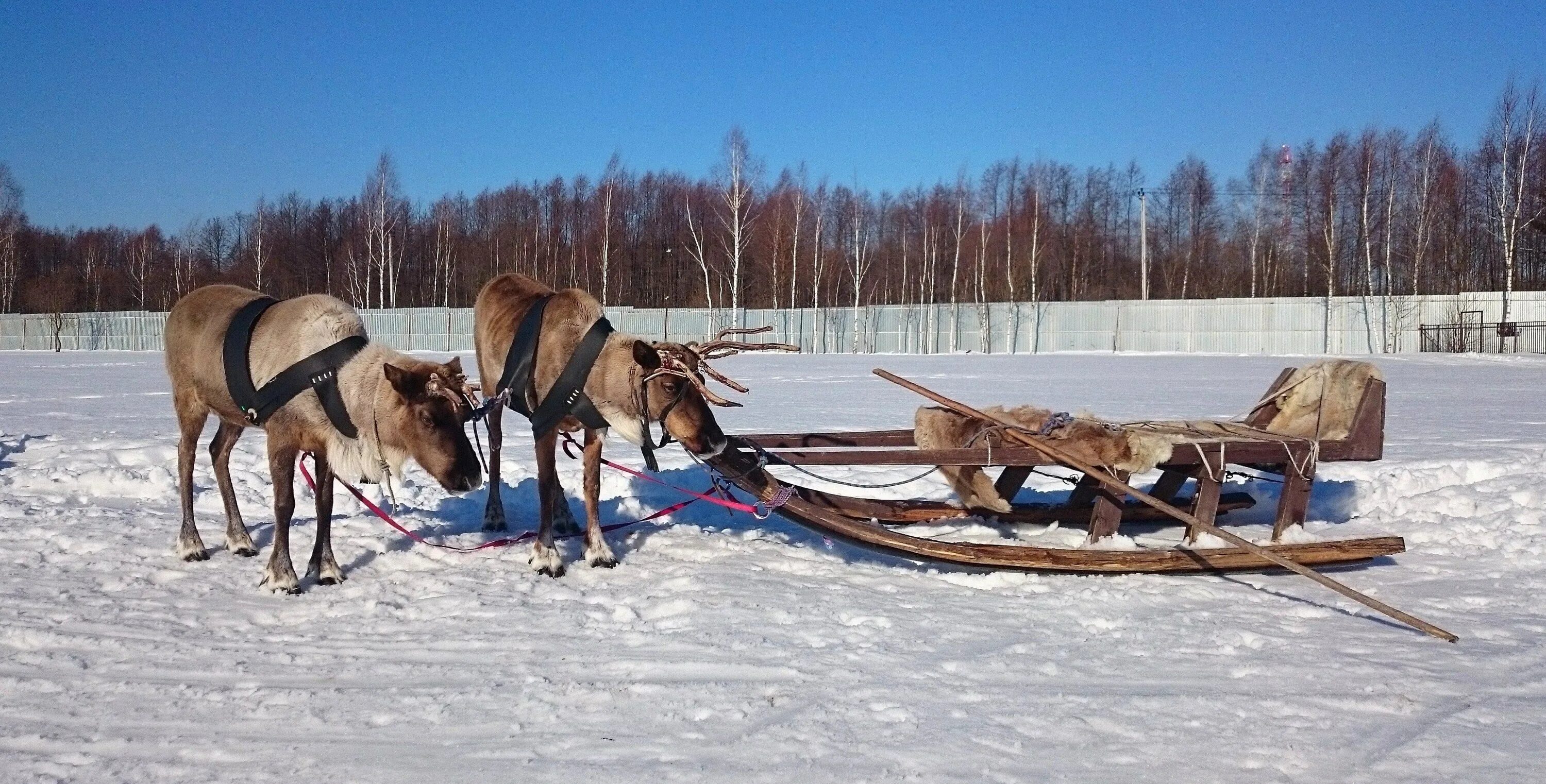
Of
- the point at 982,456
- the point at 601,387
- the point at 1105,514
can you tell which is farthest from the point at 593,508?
the point at 1105,514

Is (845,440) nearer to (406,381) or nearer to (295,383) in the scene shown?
(406,381)

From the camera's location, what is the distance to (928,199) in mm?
66000

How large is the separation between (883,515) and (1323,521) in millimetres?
3037

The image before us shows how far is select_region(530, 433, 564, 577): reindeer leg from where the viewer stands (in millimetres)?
5551

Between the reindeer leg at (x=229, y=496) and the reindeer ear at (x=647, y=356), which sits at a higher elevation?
the reindeer ear at (x=647, y=356)

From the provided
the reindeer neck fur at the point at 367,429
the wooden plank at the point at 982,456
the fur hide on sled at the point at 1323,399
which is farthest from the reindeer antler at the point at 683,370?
the fur hide on sled at the point at 1323,399

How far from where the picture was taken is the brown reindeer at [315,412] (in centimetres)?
504

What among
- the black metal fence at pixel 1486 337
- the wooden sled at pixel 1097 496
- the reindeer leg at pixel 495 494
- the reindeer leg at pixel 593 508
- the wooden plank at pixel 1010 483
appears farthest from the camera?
the black metal fence at pixel 1486 337

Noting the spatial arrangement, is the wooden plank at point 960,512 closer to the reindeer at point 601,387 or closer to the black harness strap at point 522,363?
the reindeer at point 601,387

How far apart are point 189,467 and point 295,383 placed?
1358mm

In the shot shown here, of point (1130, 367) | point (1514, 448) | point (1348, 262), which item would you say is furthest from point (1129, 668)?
point (1348, 262)

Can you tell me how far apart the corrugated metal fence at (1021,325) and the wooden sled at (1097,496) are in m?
41.9

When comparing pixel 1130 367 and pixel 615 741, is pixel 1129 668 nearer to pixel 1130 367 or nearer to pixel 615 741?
pixel 615 741

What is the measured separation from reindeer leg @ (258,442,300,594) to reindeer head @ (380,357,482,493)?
0.59 m
